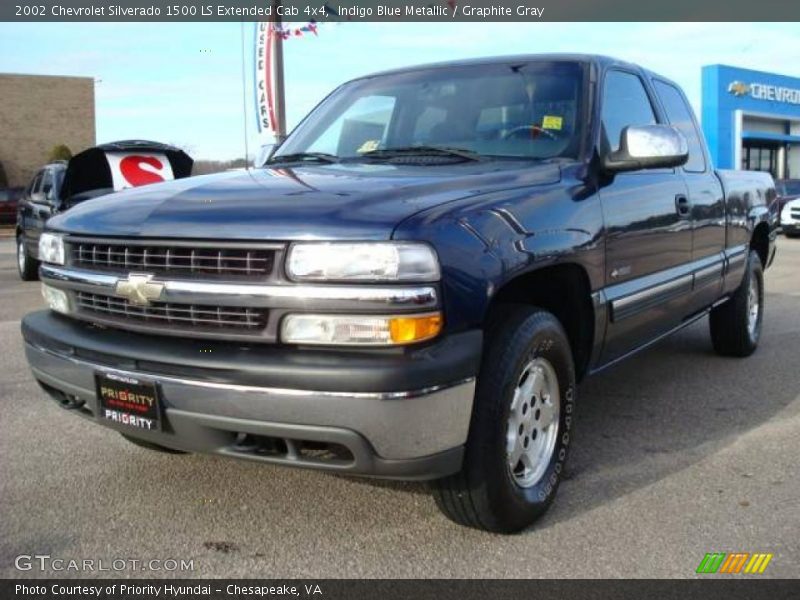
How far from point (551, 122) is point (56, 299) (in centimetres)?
231

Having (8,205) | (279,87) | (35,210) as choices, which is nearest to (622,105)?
(35,210)

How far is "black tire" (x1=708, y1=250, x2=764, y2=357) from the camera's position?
5.90m

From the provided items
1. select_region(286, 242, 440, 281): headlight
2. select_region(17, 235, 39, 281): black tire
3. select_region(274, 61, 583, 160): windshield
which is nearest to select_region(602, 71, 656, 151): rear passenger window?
select_region(274, 61, 583, 160): windshield

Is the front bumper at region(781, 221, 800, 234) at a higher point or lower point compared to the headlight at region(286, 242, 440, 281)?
lower

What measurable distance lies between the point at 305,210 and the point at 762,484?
2366mm

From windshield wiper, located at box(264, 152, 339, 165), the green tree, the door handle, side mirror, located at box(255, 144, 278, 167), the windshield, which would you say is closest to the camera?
the windshield

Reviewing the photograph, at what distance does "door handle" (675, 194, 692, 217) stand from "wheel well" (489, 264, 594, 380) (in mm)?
1191

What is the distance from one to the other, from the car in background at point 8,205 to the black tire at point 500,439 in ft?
89.3

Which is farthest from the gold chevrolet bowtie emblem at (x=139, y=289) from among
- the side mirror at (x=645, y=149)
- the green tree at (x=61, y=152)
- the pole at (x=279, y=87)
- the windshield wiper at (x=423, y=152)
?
the green tree at (x=61, y=152)

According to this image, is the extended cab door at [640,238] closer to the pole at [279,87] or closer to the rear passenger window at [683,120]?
the rear passenger window at [683,120]

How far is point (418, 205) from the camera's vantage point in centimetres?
271

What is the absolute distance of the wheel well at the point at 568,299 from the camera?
127 inches

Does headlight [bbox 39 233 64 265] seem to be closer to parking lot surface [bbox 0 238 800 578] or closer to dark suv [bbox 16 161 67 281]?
parking lot surface [bbox 0 238 800 578]

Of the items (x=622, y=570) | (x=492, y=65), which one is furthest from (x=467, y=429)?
(x=492, y=65)
